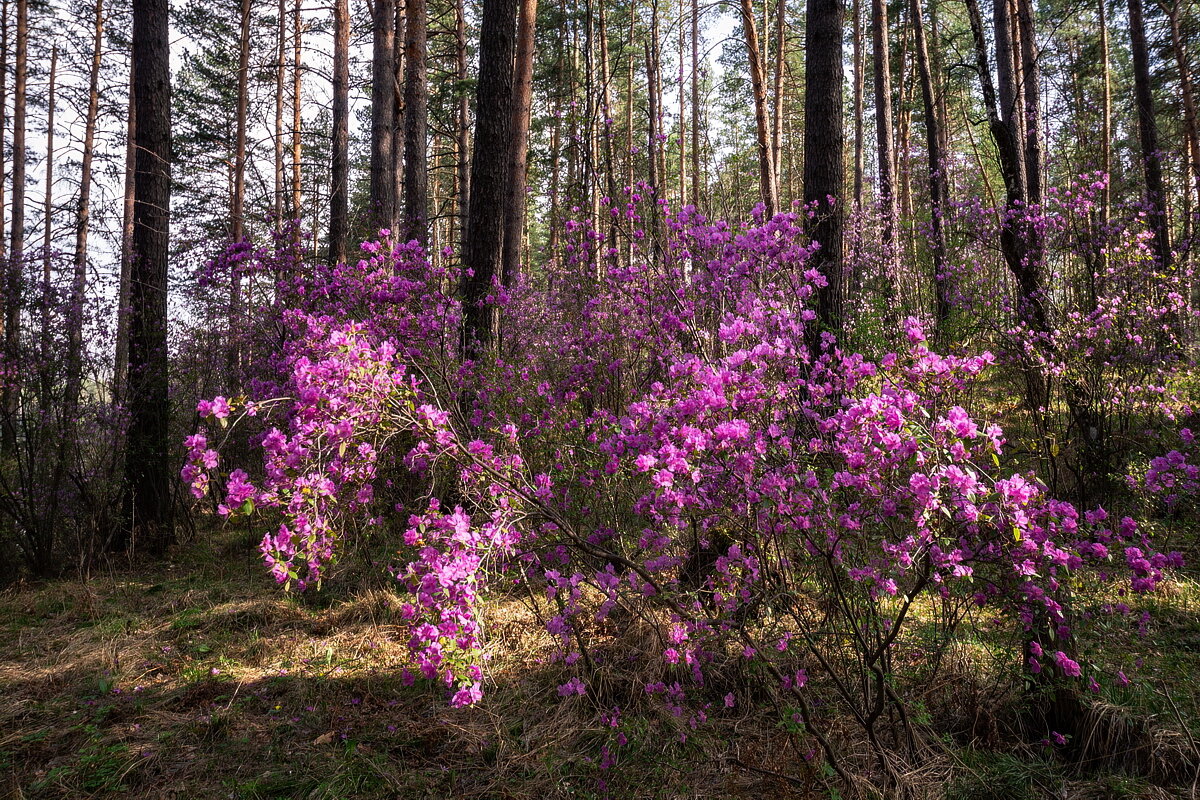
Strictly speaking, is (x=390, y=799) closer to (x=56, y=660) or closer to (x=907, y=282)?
(x=56, y=660)

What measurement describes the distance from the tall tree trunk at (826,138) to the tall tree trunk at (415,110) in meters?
5.02

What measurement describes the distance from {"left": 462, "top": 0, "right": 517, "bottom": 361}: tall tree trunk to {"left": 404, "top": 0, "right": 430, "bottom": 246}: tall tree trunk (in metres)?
2.82

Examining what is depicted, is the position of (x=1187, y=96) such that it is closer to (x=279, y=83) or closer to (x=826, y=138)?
(x=826, y=138)

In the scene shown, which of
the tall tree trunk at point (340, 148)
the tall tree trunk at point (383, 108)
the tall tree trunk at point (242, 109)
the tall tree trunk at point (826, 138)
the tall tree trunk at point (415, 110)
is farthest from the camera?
the tall tree trunk at point (242, 109)

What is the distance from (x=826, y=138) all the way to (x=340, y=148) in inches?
254

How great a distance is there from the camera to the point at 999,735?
268 cm

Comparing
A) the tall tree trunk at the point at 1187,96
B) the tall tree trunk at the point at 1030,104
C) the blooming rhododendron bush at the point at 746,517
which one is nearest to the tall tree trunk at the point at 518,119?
the blooming rhododendron bush at the point at 746,517

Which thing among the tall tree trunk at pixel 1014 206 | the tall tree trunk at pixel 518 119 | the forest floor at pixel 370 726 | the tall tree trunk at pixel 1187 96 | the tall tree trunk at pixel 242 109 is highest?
the tall tree trunk at pixel 242 109

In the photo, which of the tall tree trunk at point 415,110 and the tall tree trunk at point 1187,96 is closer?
the tall tree trunk at point 415,110

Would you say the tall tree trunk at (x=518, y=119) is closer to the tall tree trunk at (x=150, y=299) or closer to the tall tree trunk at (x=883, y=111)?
the tall tree trunk at (x=150, y=299)

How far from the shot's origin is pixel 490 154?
5.66 meters

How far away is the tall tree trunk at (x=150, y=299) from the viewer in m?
5.70

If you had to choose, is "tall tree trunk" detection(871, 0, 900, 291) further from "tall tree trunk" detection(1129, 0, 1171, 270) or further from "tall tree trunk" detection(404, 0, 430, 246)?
"tall tree trunk" detection(404, 0, 430, 246)

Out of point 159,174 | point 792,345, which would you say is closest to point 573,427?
point 792,345
